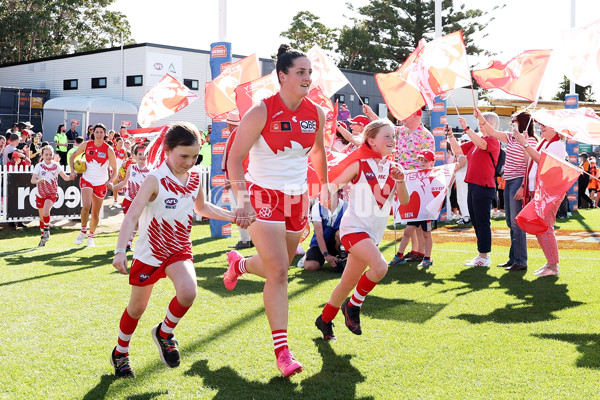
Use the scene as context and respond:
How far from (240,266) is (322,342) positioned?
3.07ft

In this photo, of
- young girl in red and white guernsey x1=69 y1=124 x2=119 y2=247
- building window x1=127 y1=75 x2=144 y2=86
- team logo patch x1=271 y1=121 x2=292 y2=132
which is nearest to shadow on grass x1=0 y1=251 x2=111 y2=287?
young girl in red and white guernsey x1=69 y1=124 x2=119 y2=247

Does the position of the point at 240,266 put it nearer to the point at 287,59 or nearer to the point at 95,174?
the point at 287,59

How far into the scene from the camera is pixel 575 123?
5398mm

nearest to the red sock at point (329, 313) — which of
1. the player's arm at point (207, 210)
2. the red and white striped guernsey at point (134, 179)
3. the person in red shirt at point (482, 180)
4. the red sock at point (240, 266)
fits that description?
the red sock at point (240, 266)

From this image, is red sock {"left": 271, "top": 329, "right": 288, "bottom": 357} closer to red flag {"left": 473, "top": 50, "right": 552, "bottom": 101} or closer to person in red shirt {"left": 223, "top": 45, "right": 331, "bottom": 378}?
person in red shirt {"left": 223, "top": 45, "right": 331, "bottom": 378}

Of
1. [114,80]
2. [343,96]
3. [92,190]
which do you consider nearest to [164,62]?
[114,80]

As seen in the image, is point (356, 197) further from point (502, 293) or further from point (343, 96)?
point (343, 96)

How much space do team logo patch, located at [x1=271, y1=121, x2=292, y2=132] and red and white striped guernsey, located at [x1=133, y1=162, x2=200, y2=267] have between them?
0.71 metres

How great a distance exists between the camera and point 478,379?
388 centimetres

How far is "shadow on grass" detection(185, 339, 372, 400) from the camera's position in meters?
3.63

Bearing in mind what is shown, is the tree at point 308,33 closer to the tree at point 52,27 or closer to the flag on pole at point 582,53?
the tree at point 52,27

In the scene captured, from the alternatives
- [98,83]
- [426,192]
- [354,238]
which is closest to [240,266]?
[354,238]

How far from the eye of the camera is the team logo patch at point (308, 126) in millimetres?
4176

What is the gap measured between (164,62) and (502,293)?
28.7m
